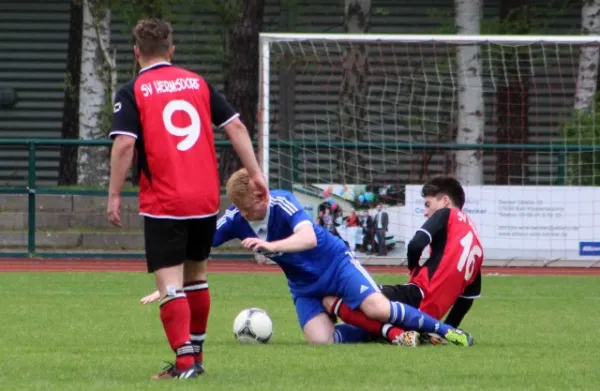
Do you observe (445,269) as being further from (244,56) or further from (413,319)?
(244,56)

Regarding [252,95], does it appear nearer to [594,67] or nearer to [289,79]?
[289,79]

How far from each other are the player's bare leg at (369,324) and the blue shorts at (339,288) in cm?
5

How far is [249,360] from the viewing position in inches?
303

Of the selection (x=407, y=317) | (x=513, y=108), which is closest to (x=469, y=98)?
(x=513, y=108)

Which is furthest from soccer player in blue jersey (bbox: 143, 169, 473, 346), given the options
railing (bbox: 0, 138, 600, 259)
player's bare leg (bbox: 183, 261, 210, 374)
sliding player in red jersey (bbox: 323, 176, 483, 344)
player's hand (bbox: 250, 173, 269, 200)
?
railing (bbox: 0, 138, 600, 259)

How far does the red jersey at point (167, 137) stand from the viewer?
22.0ft

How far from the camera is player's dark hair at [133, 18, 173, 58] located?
22.1 ft

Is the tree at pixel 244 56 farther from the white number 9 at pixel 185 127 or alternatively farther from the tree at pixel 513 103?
the white number 9 at pixel 185 127

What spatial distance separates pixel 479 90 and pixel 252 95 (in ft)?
14.7

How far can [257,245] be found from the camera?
7418 mm

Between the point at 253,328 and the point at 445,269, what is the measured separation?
133 cm

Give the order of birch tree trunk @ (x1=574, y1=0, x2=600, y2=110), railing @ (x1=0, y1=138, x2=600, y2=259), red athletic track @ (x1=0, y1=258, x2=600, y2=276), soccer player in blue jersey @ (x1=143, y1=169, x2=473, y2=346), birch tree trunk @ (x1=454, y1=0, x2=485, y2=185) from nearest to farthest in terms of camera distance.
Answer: soccer player in blue jersey @ (x1=143, y1=169, x2=473, y2=346)
red athletic track @ (x1=0, y1=258, x2=600, y2=276)
railing @ (x1=0, y1=138, x2=600, y2=259)
birch tree trunk @ (x1=454, y1=0, x2=485, y2=185)
birch tree trunk @ (x1=574, y1=0, x2=600, y2=110)

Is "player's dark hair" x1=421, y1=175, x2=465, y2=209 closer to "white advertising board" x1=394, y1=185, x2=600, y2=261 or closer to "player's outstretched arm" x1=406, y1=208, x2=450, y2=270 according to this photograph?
"player's outstretched arm" x1=406, y1=208, x2=450, y2=270

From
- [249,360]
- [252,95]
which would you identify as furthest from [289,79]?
[249,360]
